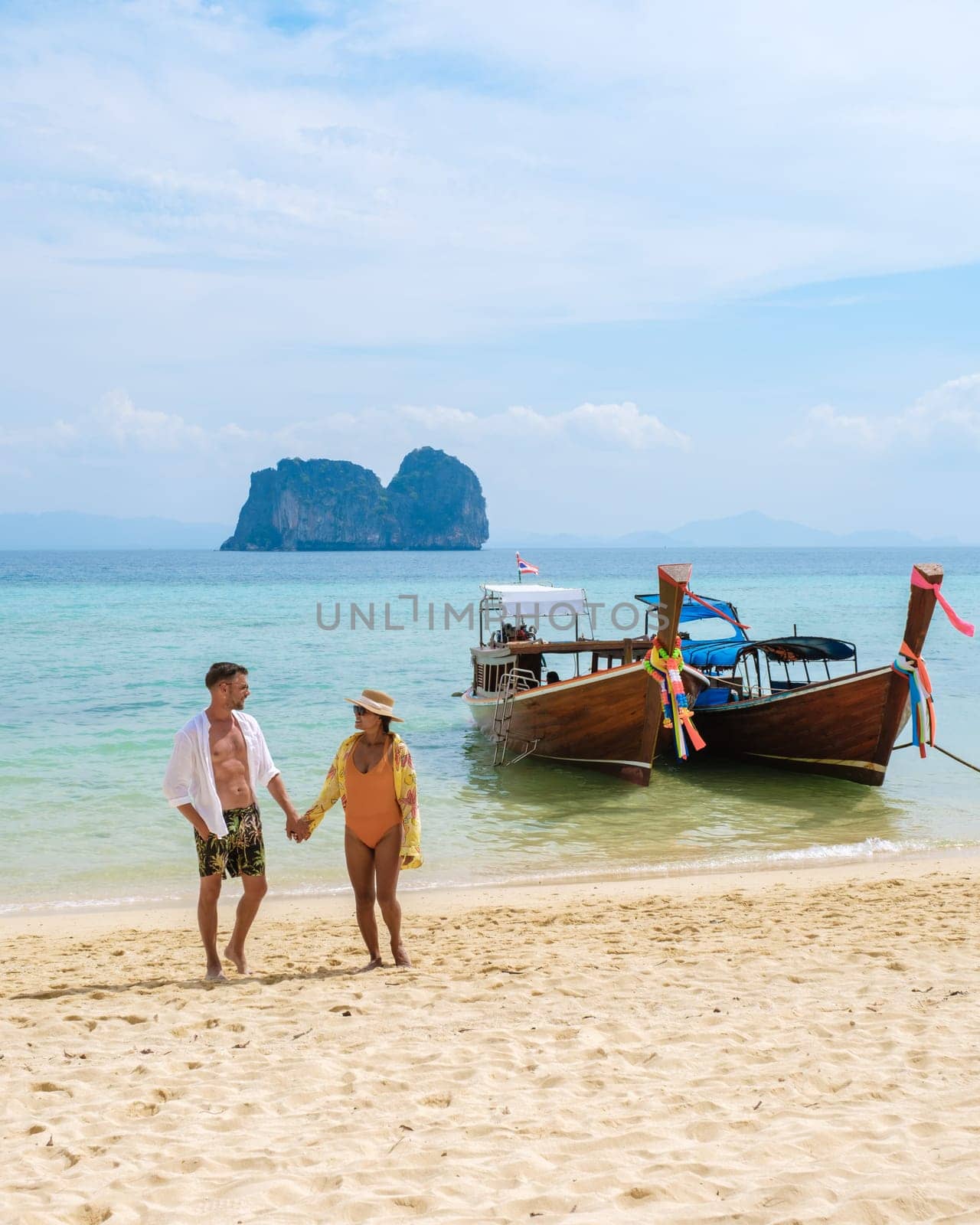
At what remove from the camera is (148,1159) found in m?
3.51

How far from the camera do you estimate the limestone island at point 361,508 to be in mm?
183875

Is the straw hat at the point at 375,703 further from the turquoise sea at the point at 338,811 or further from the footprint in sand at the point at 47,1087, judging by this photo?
the turquoise sea at the point at 338,811

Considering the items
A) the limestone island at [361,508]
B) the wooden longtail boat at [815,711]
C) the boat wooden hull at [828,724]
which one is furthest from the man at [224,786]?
the limestone island at [361,508]

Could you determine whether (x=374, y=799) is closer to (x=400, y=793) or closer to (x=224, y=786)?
(x=400, y=793)

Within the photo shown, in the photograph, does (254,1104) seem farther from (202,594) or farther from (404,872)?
(202,594)

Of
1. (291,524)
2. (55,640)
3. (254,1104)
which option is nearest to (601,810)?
(254,1104)

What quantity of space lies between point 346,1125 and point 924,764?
13.3 metres

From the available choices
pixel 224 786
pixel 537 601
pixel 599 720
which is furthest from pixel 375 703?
pixel 537 601

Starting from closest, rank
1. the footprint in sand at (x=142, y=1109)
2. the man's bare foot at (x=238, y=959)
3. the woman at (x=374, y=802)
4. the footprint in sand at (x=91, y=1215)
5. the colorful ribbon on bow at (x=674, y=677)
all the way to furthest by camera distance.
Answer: the footprint in sand at (x=91, y=1215), the footprint in sand at (x=142, y=1109), the woman at (x=374, y=802), the man's bare foot at (x=238, y=959), the colorful ribbon on bow at (x=674, y=677)

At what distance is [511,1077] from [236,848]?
1.96 meters

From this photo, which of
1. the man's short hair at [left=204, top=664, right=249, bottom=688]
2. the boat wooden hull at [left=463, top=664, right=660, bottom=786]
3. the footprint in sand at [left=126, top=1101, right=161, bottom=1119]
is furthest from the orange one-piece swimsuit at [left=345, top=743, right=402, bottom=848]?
the boat wooden hull at [left=463, top=664, right=660, bottom=786]

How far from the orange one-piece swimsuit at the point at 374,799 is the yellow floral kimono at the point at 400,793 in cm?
3

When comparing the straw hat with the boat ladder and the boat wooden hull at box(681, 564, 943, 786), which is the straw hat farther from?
the boat ladder

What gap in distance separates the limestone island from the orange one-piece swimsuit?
180568 millimetres
